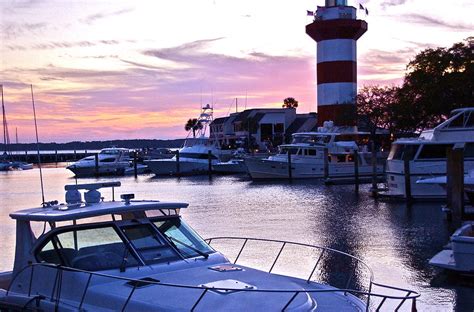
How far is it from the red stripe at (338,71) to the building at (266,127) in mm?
29873

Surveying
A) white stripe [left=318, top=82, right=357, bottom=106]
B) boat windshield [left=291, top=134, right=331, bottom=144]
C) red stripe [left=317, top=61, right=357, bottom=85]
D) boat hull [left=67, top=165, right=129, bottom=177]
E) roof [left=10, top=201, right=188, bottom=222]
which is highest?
red stripe [left=317, top=61, right=357, bottom=85]

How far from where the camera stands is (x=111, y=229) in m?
7.81

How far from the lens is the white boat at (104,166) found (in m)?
68.0

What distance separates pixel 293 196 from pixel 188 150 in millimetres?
30396

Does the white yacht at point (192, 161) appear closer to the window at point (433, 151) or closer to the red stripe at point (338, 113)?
the red stripe at point (338, 113)

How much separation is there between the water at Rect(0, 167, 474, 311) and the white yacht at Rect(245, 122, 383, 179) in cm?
557

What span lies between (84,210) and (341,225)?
16979 millimetres

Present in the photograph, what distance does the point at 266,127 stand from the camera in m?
93.4

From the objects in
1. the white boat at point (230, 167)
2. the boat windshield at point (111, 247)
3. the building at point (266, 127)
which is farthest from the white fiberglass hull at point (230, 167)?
the boat windshield at point (111, 247)

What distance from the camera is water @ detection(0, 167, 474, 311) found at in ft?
45.3

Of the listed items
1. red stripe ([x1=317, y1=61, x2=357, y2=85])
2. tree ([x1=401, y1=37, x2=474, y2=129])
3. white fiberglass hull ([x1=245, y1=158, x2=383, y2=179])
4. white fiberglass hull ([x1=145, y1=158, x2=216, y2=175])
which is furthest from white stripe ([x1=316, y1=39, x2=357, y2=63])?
white fiberglass hull ([x1=145, y1=158, x2=216, y2=175])

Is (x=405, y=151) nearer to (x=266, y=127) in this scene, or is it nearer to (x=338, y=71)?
(x=338, y=71)

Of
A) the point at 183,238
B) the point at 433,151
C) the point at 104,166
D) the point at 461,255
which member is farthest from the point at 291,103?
the point at 183,238

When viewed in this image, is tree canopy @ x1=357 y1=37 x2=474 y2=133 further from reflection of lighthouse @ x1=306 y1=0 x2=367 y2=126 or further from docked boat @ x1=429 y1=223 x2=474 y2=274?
docked boat @ x1=429 y1=223 x2=474 y2=274
